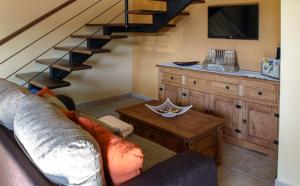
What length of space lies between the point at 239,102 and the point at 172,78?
1.06 meters

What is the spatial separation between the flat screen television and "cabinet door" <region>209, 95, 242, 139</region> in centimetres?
86

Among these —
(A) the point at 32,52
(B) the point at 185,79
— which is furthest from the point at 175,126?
(A) the point at 32,52

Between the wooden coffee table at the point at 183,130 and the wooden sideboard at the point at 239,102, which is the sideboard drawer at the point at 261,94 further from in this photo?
the wooden coffee table at the point at 183,130

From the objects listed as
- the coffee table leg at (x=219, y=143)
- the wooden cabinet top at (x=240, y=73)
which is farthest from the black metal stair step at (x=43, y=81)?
the coffee table leg at (x=219, y=143)

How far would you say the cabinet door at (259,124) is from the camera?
9.50 feet

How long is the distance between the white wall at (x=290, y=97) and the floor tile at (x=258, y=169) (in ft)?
1.00

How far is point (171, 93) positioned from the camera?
155 inches

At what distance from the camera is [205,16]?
3.97 metres

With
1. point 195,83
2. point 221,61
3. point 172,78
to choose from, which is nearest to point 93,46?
point 172,78

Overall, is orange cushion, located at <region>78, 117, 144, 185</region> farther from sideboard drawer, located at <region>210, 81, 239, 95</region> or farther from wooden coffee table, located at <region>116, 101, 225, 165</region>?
sideboard drawer, located at <region>210, 81, 239, 95</region>

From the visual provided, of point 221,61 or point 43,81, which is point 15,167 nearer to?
point 43,81

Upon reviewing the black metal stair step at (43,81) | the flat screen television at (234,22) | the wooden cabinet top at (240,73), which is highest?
the flat screen television at (234,22)

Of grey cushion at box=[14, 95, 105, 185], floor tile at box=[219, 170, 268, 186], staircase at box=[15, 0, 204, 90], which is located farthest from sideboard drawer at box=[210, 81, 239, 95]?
grey cushion at box=[14, 95, 105, 185]

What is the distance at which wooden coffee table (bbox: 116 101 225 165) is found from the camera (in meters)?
2.38
